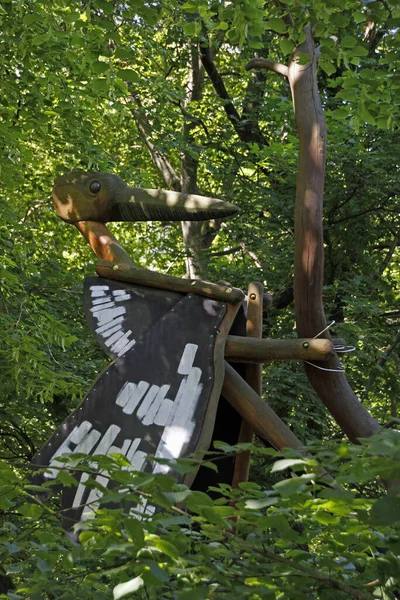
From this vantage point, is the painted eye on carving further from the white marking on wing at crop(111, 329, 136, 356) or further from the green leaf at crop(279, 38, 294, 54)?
the green leaf at crop(279, 38, 294, 54)

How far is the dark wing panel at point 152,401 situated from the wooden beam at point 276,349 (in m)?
0.12

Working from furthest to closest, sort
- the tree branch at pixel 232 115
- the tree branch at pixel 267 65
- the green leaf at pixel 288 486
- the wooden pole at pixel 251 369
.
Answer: the tree branch at pixel 232 115
the tree branch at pixel 267 65
the wooden pole at pixel 251 369
the green leaf at pixel 288 486

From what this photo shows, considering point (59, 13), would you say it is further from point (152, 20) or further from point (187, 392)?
point (187, 392)

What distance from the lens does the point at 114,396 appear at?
344cm

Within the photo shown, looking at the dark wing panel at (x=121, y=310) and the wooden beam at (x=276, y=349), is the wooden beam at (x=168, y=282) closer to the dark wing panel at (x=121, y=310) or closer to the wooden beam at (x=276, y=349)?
the dark wing panel at (x=121, y=310)

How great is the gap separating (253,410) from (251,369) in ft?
0.92

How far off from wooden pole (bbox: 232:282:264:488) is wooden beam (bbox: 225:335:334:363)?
0.16 meters

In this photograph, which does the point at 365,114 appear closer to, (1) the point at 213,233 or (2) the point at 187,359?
(2) the point at 187,359

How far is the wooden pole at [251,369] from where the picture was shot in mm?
3631

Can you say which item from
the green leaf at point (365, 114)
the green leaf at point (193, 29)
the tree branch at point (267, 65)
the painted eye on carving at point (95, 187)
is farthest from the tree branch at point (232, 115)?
the painted eye on carving at point (95, 187)

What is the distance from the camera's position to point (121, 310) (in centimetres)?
364

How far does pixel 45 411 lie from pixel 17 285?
1.55m

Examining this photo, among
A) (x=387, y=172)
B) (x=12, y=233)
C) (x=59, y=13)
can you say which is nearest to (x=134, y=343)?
(x=59, y=13)

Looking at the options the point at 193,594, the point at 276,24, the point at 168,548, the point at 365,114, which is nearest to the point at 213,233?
the point at 365,114
